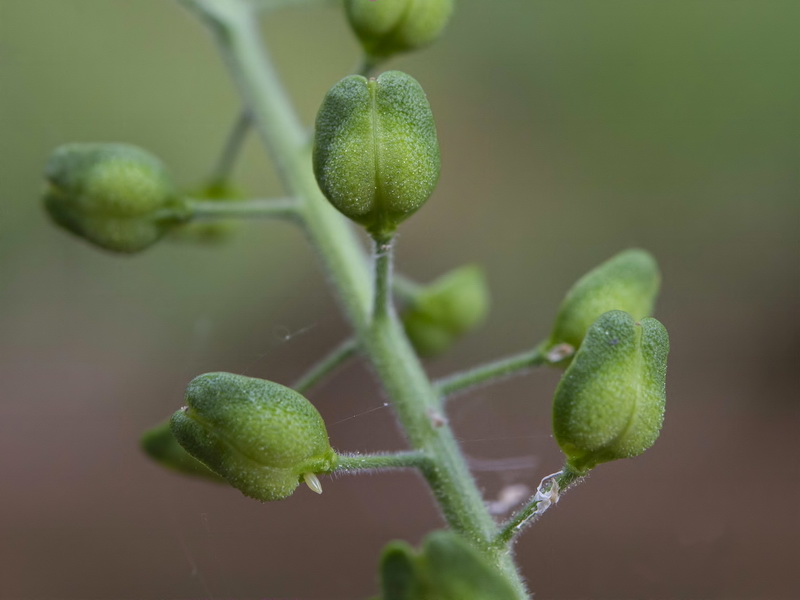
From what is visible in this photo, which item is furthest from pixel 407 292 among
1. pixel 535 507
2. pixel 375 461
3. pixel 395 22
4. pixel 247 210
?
pixel 535 507

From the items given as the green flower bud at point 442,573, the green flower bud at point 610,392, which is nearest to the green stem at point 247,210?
the green flower bud at point 610,392

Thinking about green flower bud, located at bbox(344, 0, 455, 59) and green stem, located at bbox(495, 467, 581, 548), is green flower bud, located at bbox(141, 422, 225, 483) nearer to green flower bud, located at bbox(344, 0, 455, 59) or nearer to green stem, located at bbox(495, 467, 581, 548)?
green stem, located at bbox(495, 467, 581, 548)

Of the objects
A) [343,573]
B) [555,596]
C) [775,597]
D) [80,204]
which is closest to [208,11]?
[80,204]

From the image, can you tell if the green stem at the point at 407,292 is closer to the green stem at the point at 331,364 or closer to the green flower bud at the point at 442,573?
the green stem at the point at 331,364

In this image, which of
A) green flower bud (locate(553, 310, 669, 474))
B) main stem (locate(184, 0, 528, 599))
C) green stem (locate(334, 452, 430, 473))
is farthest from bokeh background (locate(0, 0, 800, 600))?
green flower bud (locate(553, 310, 669, 474))

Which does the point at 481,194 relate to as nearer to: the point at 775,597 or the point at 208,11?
the point at 775,597

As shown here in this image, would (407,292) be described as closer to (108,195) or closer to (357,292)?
(357,292)
